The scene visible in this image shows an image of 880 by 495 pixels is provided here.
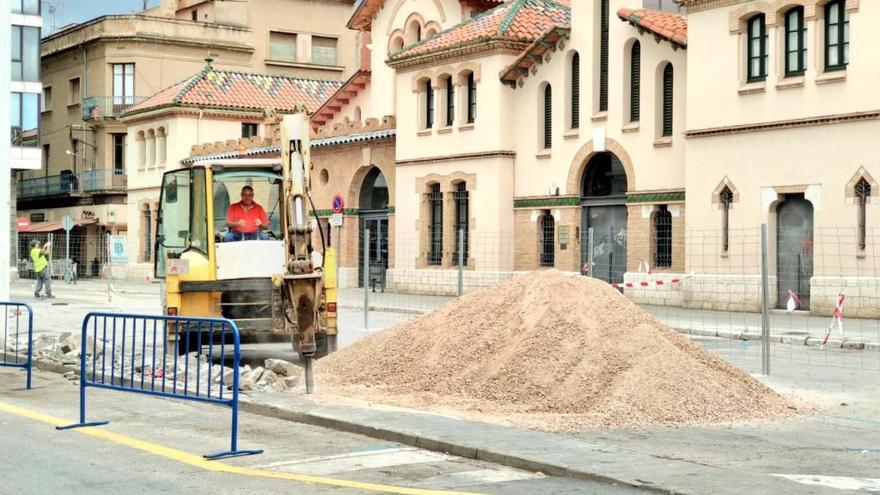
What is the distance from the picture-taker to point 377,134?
4581cm

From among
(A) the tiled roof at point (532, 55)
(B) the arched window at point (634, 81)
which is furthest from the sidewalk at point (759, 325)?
(A) the tiled roof at point (532, 55)

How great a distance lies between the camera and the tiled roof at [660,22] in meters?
33.9

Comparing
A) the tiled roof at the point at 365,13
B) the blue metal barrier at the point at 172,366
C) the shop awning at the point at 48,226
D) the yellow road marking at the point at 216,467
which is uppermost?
the tiled roof at the point at 365,13

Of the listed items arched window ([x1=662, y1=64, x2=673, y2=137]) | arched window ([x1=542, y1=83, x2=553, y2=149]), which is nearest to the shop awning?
arched window ([x1=542, y1=83, x2=553, y2=149])

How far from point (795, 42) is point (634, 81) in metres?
6.11

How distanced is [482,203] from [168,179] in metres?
20.8

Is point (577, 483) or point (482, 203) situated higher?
point (482, 203)

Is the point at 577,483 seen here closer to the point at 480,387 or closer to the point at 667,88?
the point at 480,387

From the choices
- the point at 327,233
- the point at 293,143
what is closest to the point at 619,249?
the point at 327,233

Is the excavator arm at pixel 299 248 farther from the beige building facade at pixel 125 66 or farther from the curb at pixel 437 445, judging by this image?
the beige building facade at pixel 125 66

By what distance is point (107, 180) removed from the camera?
67125mm

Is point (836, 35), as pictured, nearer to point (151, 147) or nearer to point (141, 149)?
point (151, 147)

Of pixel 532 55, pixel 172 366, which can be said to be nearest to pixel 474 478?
pixel 172 366

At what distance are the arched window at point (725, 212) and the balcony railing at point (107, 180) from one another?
41.8 meters
